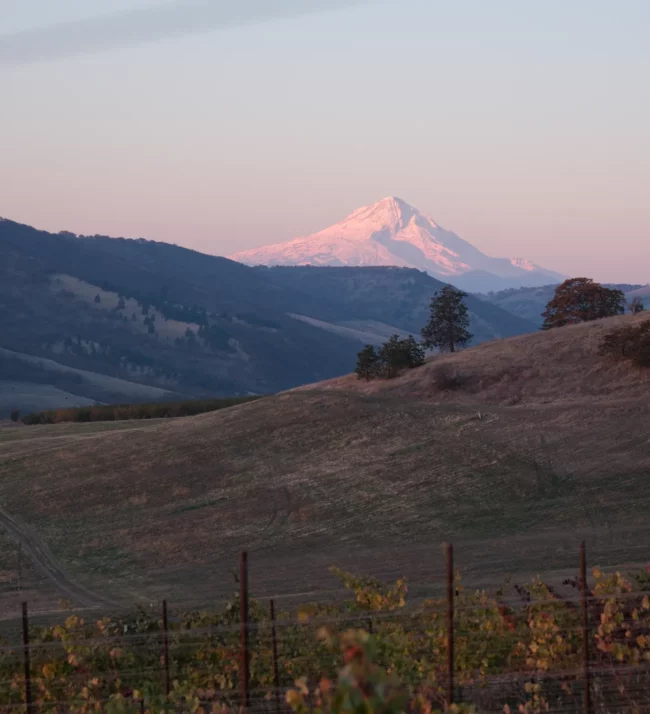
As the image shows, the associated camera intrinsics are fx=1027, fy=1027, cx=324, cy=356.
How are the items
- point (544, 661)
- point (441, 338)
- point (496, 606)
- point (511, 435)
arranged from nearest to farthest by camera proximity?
point (544, 661) < point (496, 606) < point (511, 435) < point (441, 338)

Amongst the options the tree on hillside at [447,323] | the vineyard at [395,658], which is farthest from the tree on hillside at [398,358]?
the vineyard at [395,658]

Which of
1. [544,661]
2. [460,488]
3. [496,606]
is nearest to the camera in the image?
[544,661]

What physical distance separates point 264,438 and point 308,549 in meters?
14.6

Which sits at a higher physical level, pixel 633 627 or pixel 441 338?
pixel 441 338

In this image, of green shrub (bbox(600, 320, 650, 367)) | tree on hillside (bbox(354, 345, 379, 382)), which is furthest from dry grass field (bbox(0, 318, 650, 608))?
tree on hillside (bbox(354, 345, 379, 382))

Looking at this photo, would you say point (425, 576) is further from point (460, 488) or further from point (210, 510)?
point (210, 510)

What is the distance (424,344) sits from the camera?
63.4 meters

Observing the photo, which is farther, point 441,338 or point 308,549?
point 441,338

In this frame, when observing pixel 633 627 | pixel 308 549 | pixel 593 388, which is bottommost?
pixel 308 549

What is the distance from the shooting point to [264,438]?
158 feet

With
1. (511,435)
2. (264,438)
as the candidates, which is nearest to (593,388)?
(511,435)

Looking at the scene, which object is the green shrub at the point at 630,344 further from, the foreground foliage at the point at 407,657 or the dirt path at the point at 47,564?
the foreground foliage at the point at 407,657

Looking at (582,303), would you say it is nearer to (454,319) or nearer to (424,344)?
(454,319)

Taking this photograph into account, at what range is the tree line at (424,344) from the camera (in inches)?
2157
